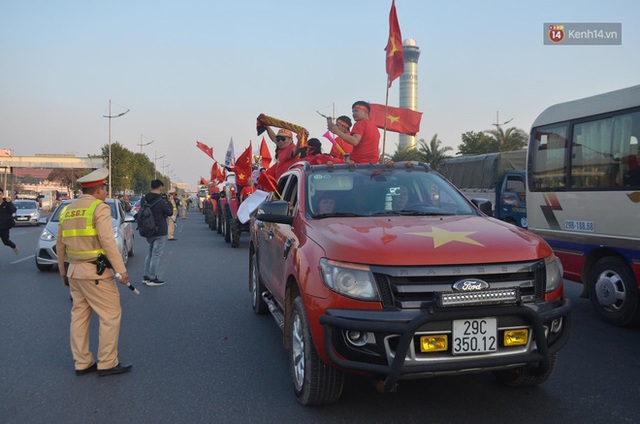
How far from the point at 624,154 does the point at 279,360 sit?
4551 millimetres

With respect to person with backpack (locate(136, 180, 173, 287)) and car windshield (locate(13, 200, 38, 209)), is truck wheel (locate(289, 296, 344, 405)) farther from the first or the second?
car windshield (locate(13, 200, 38, 209))

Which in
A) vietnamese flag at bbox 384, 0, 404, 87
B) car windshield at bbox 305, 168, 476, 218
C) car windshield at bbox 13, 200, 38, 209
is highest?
vietnamese flag at bbox 384, 0, 404, 87

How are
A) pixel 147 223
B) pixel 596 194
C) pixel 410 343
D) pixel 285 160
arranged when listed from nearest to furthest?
pixel 410 343
pixel 596 194
pixel 285 160
pixel 147 223

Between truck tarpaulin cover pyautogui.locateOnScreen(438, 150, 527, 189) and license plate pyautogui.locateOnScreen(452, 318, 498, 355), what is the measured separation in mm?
16073

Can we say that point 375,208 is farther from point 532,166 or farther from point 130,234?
point 130,234

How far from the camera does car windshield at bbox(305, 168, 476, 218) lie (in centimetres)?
469

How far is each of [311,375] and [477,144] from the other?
44.4 metres

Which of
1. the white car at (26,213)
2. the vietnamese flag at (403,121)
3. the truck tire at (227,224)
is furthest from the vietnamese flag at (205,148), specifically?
the white car at (26,213)

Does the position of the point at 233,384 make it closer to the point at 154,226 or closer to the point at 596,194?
the point at 596,194

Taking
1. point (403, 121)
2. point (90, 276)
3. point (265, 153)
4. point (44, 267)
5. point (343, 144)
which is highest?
point (403, 121)

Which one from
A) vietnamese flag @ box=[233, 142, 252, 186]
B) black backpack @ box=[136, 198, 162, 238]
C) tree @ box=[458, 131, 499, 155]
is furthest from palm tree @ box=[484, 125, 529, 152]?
black backpack @ box=[136, 198, 162, 238]

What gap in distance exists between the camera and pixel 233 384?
451 cm

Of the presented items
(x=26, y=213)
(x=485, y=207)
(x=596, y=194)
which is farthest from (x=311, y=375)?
(x=26, y=213)

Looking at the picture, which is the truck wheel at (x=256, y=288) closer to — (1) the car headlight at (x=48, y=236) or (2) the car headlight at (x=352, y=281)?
(2) the car headlight at (x=352, y=281)
